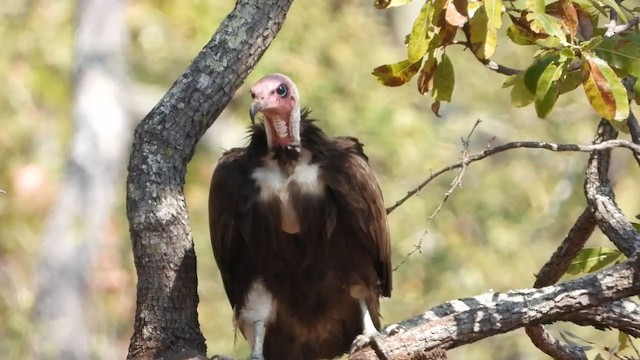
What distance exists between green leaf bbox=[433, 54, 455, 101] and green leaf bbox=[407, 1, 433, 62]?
1.28 ft

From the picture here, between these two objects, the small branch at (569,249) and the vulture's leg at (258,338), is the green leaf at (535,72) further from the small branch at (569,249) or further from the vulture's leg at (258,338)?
the vulture's leg at (258,338)

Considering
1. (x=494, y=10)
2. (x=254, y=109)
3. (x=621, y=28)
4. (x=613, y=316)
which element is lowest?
(x=613, y=316)

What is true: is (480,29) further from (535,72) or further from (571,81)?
(571,81)

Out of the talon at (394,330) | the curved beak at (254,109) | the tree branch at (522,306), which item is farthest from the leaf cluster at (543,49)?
the curved beak at (254,109)

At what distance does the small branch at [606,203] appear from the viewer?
3.98 metres

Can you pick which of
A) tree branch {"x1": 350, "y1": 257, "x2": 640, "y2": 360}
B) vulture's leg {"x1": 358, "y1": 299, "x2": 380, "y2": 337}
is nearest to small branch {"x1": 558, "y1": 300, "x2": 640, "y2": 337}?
tree branch {"x1": 350, "y1": 257, "x2": 640, "y2": 360}

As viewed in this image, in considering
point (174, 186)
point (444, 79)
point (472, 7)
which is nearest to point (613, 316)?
point (444, 79)

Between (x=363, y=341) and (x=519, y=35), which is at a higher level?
(x=519, y=35)

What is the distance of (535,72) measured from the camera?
3734 millimetres

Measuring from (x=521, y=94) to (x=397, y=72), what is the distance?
0.41m

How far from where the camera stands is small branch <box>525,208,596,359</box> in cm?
430

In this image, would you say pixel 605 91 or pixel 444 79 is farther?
pixel 444 79

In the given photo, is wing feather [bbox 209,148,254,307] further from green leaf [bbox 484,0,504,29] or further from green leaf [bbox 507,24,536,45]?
green leaf [bbox 484,0,504,29]

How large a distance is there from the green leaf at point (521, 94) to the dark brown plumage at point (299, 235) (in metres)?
0.98
